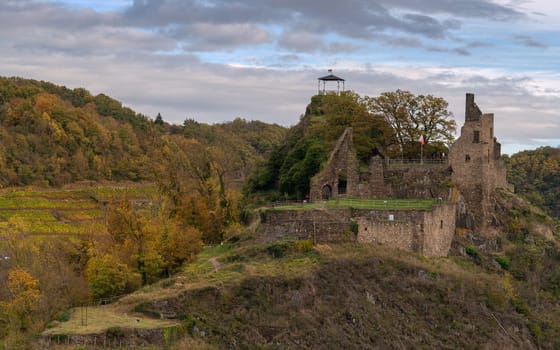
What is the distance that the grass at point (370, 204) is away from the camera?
1570 inches

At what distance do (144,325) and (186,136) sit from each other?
281 feet

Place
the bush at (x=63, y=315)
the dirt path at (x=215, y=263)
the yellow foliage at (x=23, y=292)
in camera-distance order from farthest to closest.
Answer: the dirt path at (x=215, y=263) → the yellow foliage at (x=23, y=292) → the bush at (x=63, y=315)

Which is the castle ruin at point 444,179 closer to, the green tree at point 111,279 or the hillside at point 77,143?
the green tree at point 111,279

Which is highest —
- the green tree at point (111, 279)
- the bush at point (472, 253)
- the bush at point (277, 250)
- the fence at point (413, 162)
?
the fence at point (413, 162)

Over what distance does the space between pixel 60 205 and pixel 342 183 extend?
1846 inches

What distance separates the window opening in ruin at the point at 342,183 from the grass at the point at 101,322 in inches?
679

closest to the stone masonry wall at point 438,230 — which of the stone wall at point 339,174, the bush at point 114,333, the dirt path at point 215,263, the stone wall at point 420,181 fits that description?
the stone wall at point 420,181

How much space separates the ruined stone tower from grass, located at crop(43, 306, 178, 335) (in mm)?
20244

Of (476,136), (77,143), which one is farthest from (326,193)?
(77,143)

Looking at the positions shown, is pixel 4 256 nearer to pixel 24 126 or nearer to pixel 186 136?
pixel 24 126

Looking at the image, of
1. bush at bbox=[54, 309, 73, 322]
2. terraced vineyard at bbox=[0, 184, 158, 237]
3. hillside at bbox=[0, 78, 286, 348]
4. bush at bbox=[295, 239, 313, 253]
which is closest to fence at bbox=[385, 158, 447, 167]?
hillside at bbox=[0, 78, 286, 348]

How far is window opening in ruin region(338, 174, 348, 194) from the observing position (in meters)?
45.7

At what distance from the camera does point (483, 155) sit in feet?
146

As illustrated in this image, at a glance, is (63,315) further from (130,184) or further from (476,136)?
(130,184)
